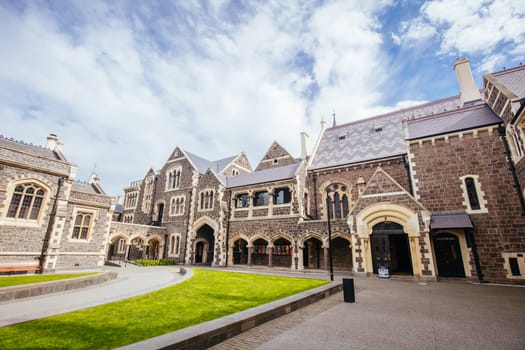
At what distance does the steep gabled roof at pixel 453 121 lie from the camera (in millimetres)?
14797

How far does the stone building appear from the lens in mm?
14367

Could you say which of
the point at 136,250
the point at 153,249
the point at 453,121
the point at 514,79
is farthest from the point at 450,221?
the point at 136,250

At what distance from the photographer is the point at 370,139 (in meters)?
21.9

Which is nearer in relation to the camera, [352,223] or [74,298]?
[74,298]

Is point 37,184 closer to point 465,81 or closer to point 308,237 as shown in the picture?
point 308,237

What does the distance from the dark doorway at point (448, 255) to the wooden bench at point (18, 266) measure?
23.8m

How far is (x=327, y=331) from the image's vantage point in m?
5.32

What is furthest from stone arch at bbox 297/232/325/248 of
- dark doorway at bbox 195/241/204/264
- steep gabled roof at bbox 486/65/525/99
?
steep gabled roof at bbox 486/65/525/99

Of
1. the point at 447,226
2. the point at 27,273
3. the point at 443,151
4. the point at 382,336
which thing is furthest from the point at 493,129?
the point at 27,273

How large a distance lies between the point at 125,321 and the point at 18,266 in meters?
14.0

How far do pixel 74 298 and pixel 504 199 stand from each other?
20.0 metres

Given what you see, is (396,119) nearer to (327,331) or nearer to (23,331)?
(327,331)

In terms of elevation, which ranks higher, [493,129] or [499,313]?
[493,129]

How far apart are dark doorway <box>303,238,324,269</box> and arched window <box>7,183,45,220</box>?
61.7 ft
